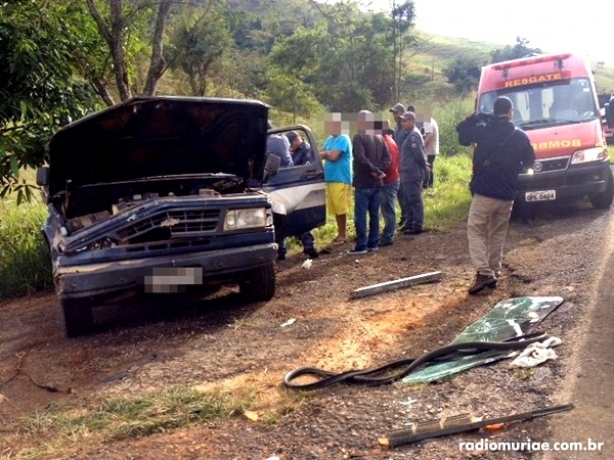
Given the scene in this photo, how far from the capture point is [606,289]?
16.3 ft

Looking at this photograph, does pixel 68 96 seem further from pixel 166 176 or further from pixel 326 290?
pixel 326 290

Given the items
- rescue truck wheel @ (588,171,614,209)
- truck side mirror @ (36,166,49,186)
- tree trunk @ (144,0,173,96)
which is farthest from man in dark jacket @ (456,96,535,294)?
tree trunk @ (144,0,173,96)

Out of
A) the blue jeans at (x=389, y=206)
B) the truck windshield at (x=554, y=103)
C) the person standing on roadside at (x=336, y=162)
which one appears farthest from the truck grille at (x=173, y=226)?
the truck windshield at (x=554, y=103)

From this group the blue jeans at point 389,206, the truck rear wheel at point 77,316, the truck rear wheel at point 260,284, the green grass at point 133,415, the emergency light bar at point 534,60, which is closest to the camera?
the green grass at point 133,415

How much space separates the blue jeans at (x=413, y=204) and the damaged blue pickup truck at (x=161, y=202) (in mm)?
2197

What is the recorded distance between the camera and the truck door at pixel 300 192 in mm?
6695

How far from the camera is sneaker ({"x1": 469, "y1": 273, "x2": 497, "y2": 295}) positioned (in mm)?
5398

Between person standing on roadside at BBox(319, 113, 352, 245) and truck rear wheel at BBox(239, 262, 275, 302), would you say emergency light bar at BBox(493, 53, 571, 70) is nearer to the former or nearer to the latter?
person standing on roadside at BBox(319, 113, 352, 245)

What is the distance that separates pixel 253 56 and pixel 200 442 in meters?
30.9

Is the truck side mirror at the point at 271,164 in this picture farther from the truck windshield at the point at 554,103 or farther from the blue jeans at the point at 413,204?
Answer: the truck windshield at the point at 554,103

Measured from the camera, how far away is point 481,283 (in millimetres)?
5418

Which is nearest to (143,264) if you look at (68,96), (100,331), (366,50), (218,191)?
(100,331)

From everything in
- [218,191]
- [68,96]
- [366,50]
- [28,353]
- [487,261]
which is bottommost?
[28,353]

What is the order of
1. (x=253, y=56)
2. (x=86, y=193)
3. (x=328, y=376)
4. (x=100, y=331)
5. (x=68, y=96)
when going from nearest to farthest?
1. (x=328, y=376)
2. (x=100, y=331)
3. (x=86, y=193)
4. (x=68, y=96)
5. (x=253, y=56)
